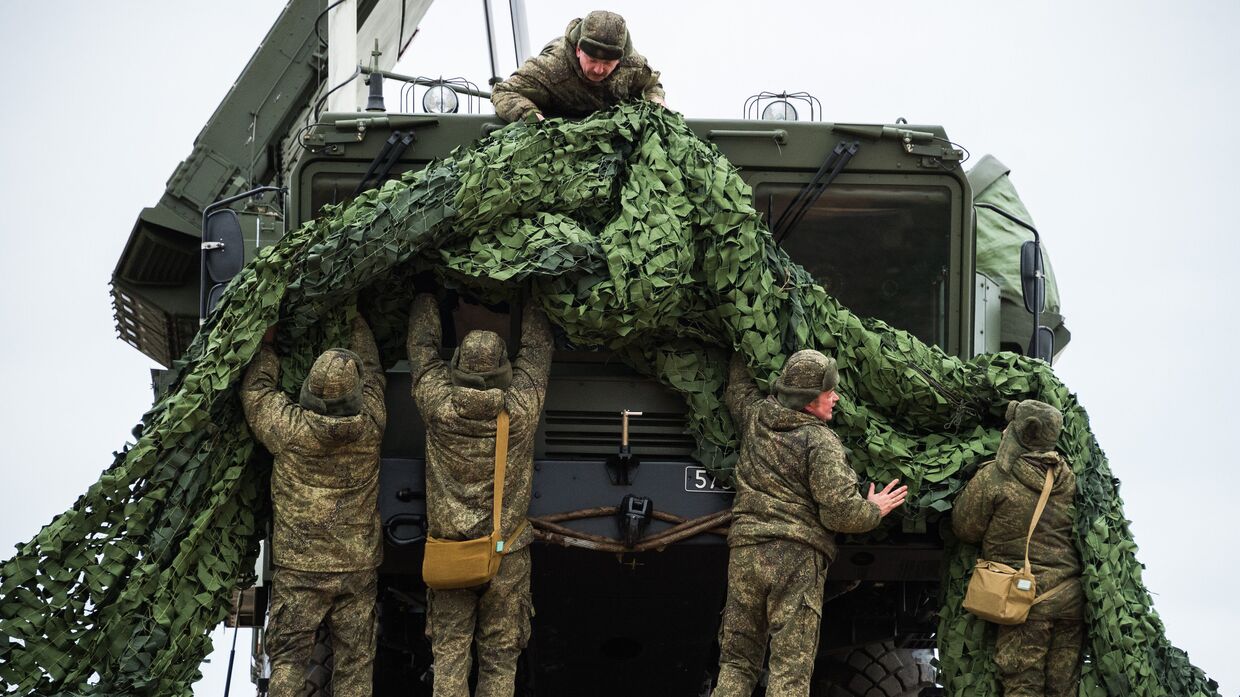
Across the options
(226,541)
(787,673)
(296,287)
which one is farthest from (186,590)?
(787,673)

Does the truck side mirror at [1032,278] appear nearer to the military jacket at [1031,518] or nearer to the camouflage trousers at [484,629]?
the military jacket at [1031,518]

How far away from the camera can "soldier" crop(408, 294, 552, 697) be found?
834cm

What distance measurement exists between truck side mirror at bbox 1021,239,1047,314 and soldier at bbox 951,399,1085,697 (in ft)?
3.44

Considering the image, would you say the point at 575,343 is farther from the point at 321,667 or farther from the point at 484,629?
the point at 321,667

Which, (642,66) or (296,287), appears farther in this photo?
(642,66)

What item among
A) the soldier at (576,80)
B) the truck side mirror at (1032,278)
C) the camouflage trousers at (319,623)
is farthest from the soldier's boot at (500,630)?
the truck side mirror at (1032,278)

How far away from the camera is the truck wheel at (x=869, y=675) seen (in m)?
10.2

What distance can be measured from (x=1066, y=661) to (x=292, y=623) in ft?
9.97

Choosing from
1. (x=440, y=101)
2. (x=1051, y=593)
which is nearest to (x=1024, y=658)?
(x=1051, y=593)

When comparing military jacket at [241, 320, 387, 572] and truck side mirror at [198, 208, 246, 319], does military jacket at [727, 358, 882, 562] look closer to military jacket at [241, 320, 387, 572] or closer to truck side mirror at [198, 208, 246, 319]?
military jacket at [241, 320, 387, 572]

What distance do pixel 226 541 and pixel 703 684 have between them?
8.24 feet

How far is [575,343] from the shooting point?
8625 millimetres

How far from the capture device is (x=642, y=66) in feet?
29.5

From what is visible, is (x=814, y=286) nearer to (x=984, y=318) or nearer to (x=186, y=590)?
(x=984, y=318)
